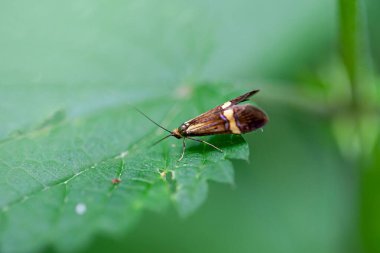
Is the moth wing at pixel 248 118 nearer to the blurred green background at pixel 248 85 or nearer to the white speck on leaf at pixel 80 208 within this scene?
the blurred green background at pixel 248 85

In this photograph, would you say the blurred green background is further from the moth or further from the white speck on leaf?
the white speck on leaf

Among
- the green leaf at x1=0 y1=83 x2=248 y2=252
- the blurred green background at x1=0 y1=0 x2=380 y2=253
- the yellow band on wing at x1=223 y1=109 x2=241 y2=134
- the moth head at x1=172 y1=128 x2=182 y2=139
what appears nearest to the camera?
the green leaf at x1=0 y1=83 x2=248 y2=252

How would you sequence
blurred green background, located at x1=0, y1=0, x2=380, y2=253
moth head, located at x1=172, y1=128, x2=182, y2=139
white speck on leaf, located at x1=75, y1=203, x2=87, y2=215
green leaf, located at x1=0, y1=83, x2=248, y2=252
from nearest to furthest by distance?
green leaf, located at x1=0, y1=83, x2=248, y2=252 < white speck on leaf, located at x1=75, y1=203, x2=87, y2=215 < moth head, located at x1=172, y1=128, x2=182, y2=139 < blurred green background, located at x1=0, y1=0, x2=380, y2=253

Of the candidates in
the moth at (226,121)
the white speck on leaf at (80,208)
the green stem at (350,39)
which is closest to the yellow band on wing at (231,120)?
the moth at (226,121)

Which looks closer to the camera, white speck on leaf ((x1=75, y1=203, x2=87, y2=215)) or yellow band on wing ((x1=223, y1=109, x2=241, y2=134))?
white speck on leaf ((x1=75, y1=203, x2=87, y2=215))

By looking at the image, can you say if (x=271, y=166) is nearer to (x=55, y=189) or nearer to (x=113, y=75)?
(x=113, y=75)

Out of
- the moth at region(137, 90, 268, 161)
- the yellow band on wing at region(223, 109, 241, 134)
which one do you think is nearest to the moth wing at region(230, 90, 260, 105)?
the moth at region(137, 90, 268, 161)
